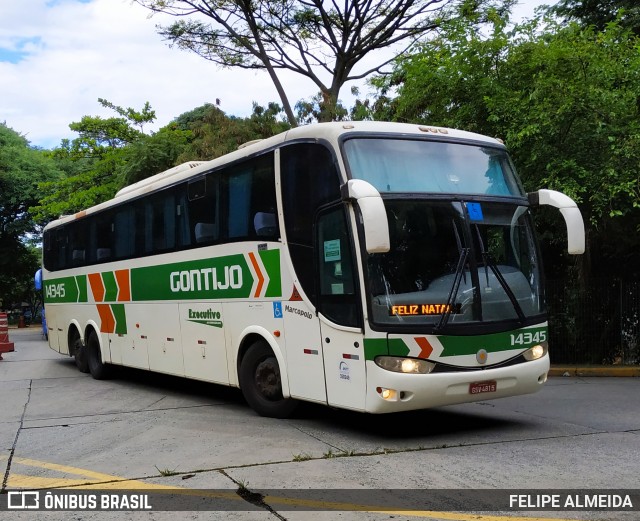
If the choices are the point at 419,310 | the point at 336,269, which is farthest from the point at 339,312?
the point at 419,310

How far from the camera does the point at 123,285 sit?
13094 mm

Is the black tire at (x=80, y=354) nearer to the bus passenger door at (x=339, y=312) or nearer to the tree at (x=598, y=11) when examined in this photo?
the bus passenger door at (x=339, y=312)

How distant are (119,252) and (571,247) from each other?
814 cm

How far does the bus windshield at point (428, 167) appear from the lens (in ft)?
25.6

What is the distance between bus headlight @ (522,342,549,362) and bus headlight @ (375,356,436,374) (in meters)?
1.36

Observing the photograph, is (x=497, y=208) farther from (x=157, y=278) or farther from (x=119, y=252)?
(x=119, y=252)

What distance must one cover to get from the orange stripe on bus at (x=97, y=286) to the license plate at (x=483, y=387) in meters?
8.56

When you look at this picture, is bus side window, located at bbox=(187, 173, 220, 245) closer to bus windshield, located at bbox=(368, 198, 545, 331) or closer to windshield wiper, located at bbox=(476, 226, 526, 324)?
bus windshield, located at bbox=(368, 198, 545, 331)

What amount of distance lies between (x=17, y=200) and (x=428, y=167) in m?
38.7

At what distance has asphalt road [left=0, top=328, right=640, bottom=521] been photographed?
17.9ft

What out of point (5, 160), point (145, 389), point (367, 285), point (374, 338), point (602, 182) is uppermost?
point (5, 160)

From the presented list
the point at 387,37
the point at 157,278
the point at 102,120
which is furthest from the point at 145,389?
the point at 102,120

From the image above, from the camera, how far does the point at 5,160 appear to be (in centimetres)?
4219

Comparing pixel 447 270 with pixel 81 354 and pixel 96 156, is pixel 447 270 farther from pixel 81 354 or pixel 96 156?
pixel 96 156
